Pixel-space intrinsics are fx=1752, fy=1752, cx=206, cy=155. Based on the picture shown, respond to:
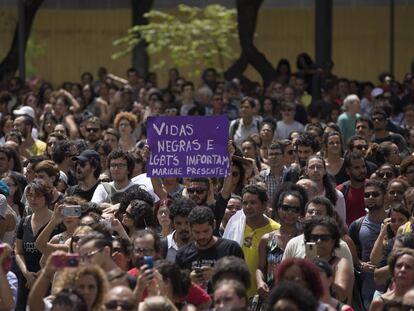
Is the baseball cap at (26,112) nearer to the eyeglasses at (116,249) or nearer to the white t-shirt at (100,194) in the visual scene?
the white t-shirt at (100,194)

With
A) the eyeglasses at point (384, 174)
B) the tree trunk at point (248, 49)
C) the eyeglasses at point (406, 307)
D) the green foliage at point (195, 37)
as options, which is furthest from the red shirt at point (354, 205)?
the green foliage at point (195, 37)

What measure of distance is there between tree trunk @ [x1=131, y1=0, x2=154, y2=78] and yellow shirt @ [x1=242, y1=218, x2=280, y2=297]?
76.1 feet

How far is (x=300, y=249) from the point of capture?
42.5ft

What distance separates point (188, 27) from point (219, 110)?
573 inches

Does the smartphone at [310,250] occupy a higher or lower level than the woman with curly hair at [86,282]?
lower

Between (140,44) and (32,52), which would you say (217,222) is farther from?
(32,52)

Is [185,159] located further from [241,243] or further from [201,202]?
[241,243]

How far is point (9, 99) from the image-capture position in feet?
85.9

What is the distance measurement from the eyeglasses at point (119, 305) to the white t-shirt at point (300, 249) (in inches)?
115

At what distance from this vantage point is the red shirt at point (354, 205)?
16.3 meters

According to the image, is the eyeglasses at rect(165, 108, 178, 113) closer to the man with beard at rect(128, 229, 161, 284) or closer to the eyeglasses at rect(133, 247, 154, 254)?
the man with beard at rect(128, 229, 161, 284)

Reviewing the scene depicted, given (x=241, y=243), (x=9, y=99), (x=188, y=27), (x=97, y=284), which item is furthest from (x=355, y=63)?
(x=97, y=284)

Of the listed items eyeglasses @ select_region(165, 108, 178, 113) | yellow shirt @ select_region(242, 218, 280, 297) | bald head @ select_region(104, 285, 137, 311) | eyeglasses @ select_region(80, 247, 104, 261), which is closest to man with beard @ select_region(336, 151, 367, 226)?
yellow shirt @ select_region(242, 218, 280, 297)

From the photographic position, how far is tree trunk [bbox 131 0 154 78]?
3728cm
